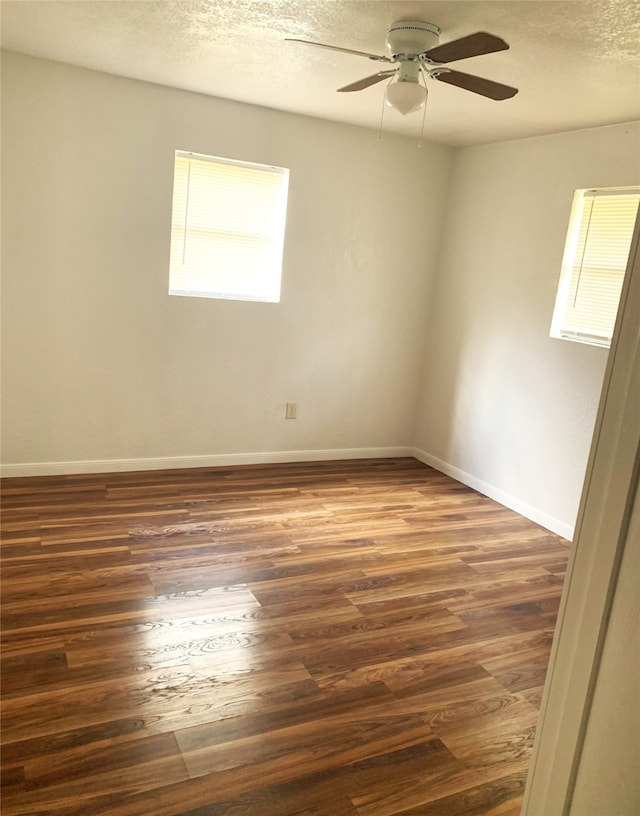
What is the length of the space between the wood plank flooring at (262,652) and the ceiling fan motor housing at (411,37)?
239 centimetres

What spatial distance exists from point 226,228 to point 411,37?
6.69ft

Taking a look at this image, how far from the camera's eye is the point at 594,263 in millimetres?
3725

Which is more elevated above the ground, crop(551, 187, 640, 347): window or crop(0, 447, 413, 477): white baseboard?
crop(551, 187, 640, 347): window

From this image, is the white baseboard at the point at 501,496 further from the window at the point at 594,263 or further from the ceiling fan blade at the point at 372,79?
the ceiling fan blade at the point at 372,79

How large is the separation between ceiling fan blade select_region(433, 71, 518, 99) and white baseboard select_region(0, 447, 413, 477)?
2881mm

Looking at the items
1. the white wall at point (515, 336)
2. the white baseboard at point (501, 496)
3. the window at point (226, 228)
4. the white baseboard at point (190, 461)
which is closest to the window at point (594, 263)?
the white wall at point (515, 336)

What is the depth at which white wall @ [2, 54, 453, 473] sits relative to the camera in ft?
12.1

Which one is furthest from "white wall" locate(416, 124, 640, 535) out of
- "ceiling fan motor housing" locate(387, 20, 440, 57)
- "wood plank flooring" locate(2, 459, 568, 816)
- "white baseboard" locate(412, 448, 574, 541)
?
"ceiling fan motor housing" locate(387, 20, 440, 57)

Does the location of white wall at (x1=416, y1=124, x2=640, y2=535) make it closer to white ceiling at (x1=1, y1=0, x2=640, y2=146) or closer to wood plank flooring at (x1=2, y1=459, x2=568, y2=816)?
white ceiling at (x1=1, y1=0, x2=640, y2=146)

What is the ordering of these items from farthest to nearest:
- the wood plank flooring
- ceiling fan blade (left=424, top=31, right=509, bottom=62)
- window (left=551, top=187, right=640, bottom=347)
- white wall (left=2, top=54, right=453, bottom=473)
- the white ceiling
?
white wall (left=2, top=54, right=453, bottom=473), window (left=551, top=187, right=640, bottom=347), the white ceiling, ceiling fan blade (left=424, top=31, right=509, bottom=62), the wood plank flooring

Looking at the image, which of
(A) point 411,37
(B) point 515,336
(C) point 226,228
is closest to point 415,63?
(A) point 411,37

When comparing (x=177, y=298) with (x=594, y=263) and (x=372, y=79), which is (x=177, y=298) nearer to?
(x=372, y=79)

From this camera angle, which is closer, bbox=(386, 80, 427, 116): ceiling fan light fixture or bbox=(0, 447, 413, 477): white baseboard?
bbox=(386, 80, 427, 116): ceiling fan light fixture

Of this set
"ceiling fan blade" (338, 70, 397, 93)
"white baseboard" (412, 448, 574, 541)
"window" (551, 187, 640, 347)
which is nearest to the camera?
"ceiling fan blade" (338, 70, 397, 93)
